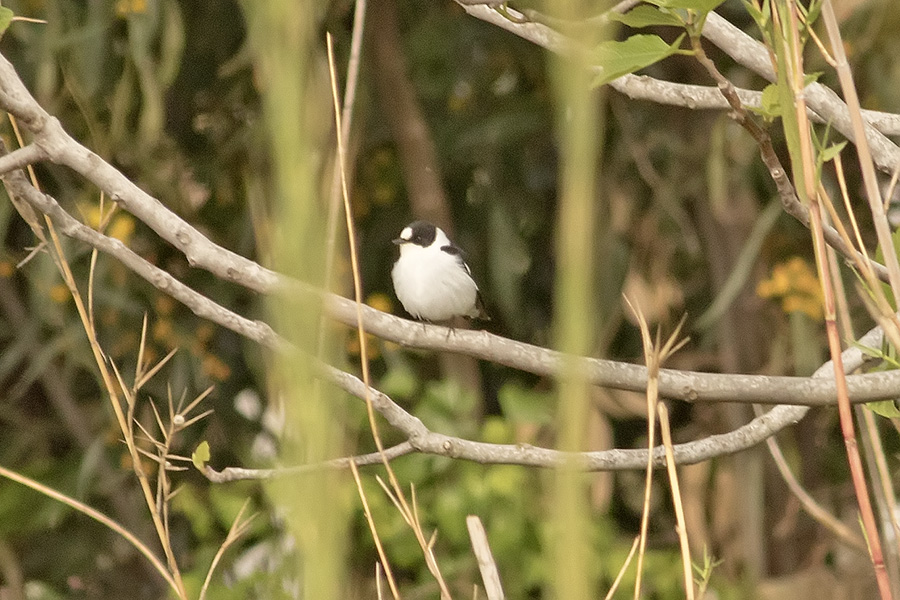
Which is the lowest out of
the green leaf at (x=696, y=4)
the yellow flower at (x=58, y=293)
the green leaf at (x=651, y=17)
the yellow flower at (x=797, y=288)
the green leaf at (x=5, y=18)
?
the green leaf at (x=696, y=4)

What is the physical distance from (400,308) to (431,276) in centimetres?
45

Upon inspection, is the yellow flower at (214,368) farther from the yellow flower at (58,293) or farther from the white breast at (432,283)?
the white breast at (432,283)

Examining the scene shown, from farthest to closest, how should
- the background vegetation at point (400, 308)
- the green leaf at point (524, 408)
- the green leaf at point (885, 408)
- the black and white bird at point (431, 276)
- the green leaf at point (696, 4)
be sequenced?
the black and white bird at point (431, 276), the background vegetation at point (400, 308), the green leaf at point (524, 408), the green leaf at point (885, 408), the green leaf at point (696, 4)

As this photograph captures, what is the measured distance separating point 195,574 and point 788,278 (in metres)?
1.24

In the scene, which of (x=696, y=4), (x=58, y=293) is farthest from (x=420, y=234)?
(x=696, y=4)

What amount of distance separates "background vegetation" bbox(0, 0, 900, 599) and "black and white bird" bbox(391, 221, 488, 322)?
0.08 metres

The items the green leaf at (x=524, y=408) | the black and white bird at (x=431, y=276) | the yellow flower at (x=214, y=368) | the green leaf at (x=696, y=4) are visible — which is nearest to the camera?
the green leaf at (x=696, y=4)

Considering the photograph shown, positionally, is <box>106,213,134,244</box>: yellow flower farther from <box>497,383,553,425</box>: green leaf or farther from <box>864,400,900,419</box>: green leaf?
<box>864,400,900,419</box>: green leaf

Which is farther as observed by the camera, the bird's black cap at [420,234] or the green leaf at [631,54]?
the bird's black cap at [420,234]

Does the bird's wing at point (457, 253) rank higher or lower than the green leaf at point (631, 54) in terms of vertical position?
higher

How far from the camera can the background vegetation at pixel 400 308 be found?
81.9 inches

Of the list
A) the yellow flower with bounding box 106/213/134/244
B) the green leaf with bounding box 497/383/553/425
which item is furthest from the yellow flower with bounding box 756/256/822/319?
the yellow flower with bounding box 106/213/134/244

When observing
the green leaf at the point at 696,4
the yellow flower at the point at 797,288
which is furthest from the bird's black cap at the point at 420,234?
the green leaf at the point at 696,4

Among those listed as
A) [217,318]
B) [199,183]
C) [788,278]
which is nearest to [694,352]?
[788,278]
